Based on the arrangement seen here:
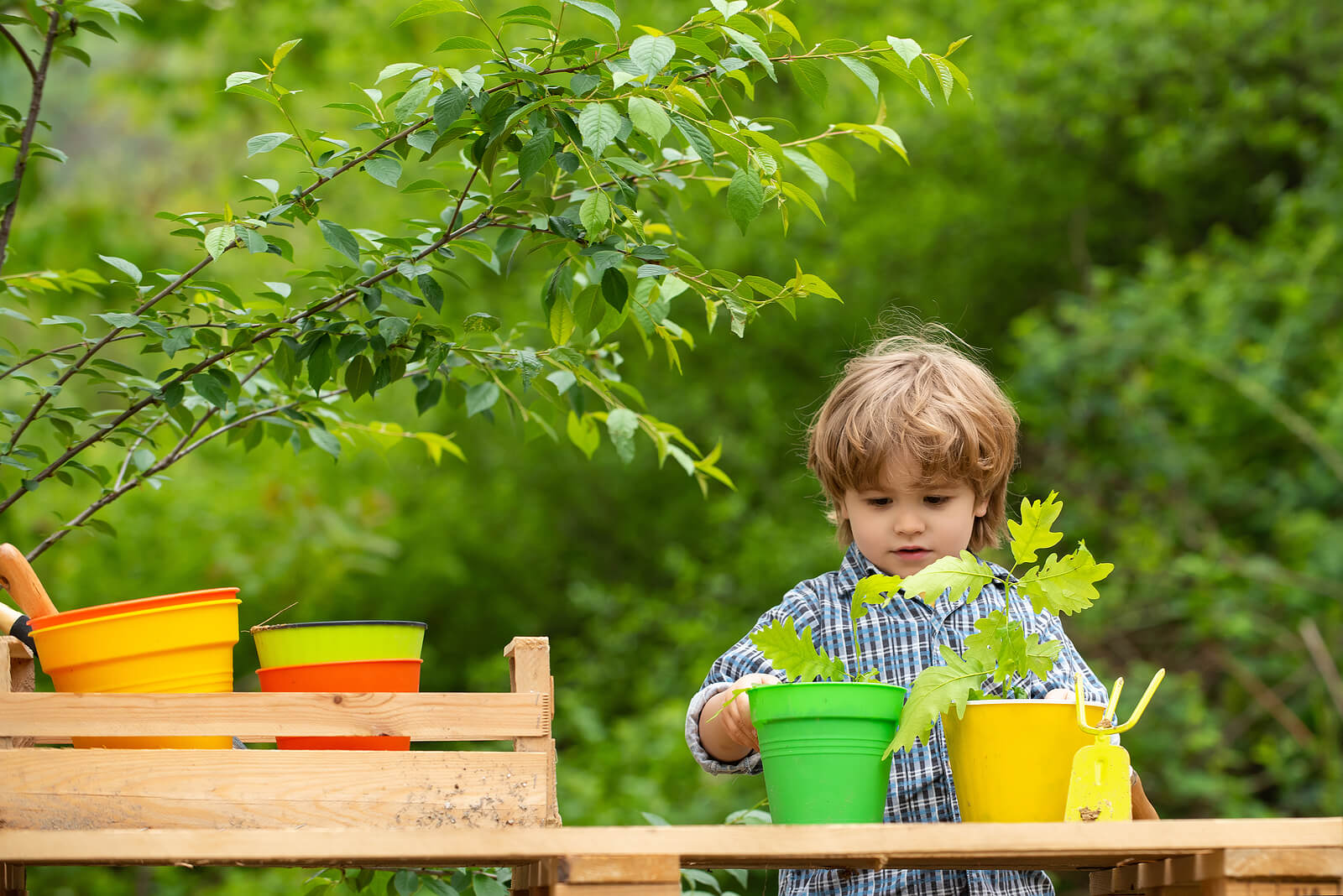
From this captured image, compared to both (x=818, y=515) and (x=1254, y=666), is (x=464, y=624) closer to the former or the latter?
(x=818, y=515)

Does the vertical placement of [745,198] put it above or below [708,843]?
above

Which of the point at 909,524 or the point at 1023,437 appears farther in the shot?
the point at 1023,437

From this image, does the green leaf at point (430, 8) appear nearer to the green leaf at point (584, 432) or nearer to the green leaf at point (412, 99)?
the green leaf at point (412, 99)

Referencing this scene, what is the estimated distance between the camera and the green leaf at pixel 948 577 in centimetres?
130

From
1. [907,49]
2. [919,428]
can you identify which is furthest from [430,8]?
[919,428]

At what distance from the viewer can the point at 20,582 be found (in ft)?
4.69

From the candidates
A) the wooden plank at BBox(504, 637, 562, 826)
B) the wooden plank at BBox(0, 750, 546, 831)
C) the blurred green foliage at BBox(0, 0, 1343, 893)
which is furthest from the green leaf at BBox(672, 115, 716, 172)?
the blurred green foliage at BBox(0, 0, 1343, 893)

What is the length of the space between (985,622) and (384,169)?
816 mm

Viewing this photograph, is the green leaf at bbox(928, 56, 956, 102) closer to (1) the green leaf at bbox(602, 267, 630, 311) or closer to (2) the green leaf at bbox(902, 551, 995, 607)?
(1) the green leaf at bbox(602, 267, 630, 311)

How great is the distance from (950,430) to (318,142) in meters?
0.85

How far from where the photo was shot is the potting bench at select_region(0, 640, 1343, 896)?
99 cm

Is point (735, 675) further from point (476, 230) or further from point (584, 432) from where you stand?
point (476, 230)

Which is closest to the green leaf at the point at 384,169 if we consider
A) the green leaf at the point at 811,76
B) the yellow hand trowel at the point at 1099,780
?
the green leaf at the point at 811,76

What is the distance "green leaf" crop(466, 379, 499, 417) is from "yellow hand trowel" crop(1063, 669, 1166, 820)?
88cm
